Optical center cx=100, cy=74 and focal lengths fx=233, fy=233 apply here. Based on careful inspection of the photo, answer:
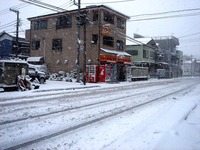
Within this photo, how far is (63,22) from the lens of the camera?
39438 millimetres

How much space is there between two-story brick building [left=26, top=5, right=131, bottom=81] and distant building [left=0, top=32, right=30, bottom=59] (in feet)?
12.2

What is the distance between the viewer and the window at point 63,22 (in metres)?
38.7

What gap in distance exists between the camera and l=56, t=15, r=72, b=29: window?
3866cm

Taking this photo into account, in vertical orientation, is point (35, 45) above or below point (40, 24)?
below

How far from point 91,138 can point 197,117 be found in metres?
4.67

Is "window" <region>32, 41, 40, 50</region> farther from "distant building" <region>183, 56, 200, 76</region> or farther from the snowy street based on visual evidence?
"distant building" <region>183, 56, 200, 76</region>

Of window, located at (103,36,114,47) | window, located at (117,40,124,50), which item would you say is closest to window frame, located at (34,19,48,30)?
window, located at (103,36,114,47)

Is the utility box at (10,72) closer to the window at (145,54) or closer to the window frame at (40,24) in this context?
the window frame at (40,24)

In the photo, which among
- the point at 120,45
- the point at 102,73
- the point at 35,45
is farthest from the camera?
the point at 35,45

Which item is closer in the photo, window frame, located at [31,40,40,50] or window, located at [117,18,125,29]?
window, located at [117,18,125,29]

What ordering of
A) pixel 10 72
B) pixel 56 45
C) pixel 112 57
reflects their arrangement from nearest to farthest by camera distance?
pixel 10 72 < pixel 112 57 < pixel 56 45

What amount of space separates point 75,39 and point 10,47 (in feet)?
54.9

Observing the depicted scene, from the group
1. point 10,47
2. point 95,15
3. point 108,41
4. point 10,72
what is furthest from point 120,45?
point 10,72

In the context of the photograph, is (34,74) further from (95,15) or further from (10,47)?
(10,47)
